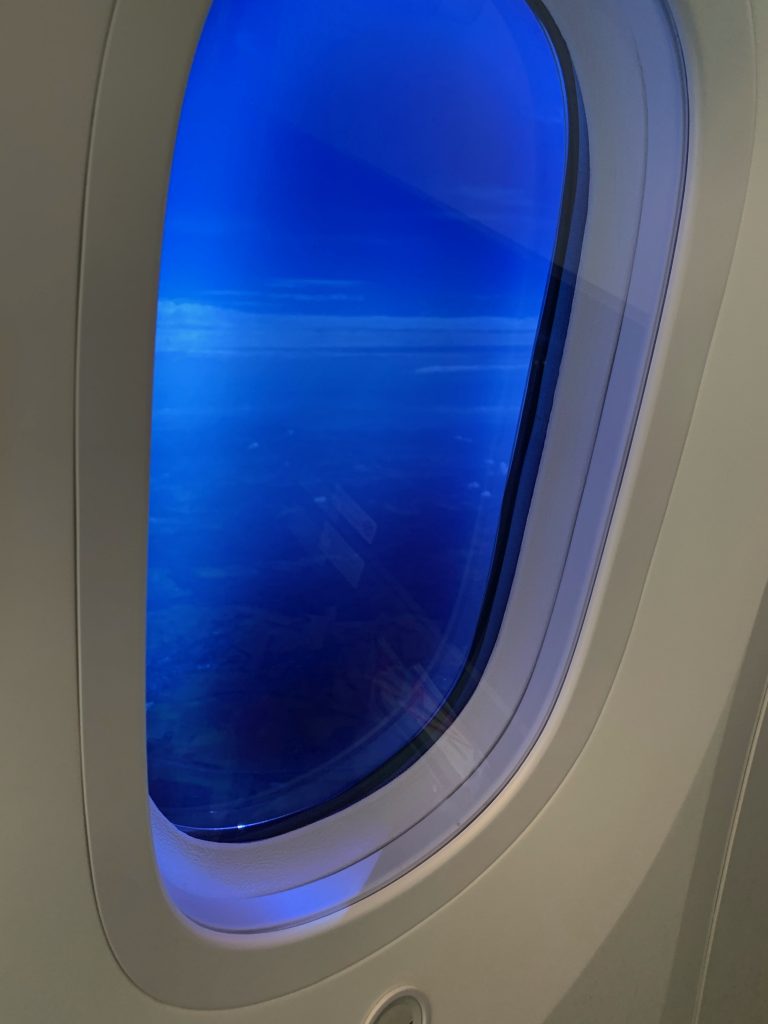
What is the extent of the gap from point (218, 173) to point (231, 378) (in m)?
0.23

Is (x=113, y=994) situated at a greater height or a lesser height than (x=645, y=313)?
lesser

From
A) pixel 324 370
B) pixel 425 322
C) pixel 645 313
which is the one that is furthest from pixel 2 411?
pixel 645 313

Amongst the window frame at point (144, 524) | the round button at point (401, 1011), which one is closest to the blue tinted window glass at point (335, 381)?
the window frame at point (144, 524)

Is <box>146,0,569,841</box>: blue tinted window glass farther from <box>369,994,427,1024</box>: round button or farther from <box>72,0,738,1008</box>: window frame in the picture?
<box>369,994,427,1024</box>: round button

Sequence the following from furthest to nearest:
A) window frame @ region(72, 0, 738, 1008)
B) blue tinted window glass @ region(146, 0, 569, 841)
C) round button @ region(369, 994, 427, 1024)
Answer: round button @ region(369, 994, 427, 1024) → blue tinted window glass @ region(146, 0, 569, 841) → window frame @ region(72, 0, 738, 1008)

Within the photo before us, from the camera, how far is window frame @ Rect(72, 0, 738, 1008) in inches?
23.7

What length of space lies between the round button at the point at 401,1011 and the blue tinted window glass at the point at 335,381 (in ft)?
0.99

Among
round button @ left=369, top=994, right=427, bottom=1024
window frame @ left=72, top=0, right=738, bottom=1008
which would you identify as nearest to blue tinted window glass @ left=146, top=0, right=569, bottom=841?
window frame @ left=72, top=0, right=738, bottom=1008

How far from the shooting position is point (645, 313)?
102cm

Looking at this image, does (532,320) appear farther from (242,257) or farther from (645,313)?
(242,257)

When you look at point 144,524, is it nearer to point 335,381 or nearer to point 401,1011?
point 335,381

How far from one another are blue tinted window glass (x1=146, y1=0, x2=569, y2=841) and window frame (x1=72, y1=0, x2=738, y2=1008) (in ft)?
0.27

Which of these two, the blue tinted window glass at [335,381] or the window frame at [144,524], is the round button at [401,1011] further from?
the blue tinted window glass at [335,381]

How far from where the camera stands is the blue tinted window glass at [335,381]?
2.75ft
